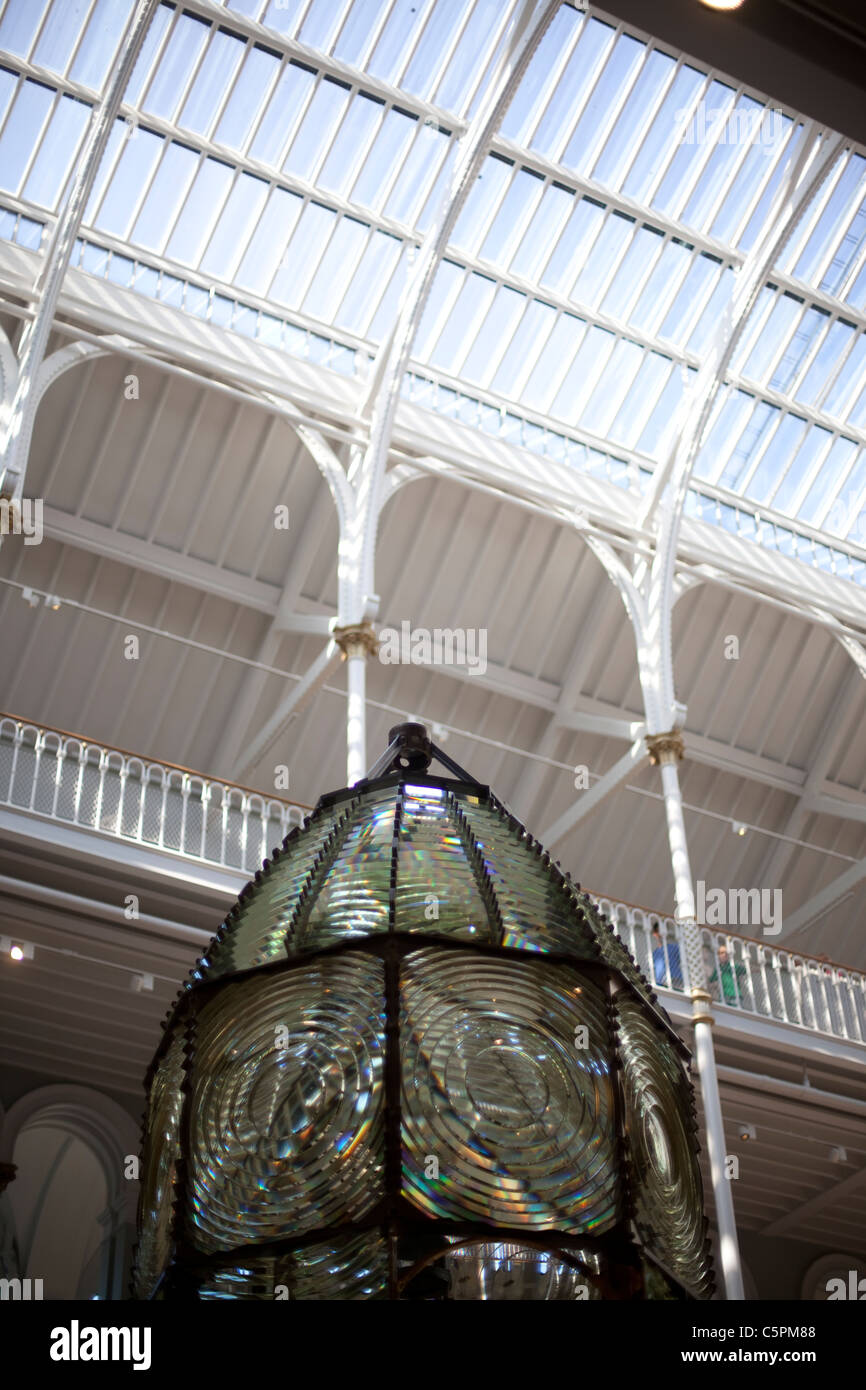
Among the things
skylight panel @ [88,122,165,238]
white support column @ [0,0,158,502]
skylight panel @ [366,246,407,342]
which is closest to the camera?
white support column @ [0,0,158,502]

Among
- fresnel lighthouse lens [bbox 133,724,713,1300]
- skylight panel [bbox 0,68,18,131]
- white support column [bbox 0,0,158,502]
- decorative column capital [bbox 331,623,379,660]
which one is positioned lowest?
fresnel lighthouse lens [bbox 133,724,713,1300]

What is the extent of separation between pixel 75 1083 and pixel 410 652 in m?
6.14

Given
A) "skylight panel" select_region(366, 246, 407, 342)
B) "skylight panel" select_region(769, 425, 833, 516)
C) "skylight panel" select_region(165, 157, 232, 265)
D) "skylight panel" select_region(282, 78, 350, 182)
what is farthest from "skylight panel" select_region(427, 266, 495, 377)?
"skylight panel" select_region(769, 425, 833, 516)

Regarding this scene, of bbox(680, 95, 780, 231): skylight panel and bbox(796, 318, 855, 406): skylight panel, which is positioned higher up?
bbox(680, 95, 780, 231): skylight panel

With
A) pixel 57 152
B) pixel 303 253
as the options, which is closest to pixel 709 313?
pixel 303 253

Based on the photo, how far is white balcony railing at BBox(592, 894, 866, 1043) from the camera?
13.0 metres

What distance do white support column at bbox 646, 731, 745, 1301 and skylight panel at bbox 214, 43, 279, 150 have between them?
23.6 feet

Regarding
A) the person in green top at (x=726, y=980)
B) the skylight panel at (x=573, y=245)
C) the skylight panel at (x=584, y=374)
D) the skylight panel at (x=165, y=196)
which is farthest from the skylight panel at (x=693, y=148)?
the person in green top at (x=726, y=980)

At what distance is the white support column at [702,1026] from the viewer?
1070cm

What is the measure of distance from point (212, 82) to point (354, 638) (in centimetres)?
585

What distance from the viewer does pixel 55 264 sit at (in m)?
13.0

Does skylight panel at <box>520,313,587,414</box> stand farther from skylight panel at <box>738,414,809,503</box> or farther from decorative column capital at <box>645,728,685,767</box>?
decorative column capital at <box>645,728,685,767</box>

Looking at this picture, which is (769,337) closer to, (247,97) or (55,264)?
(247,97)

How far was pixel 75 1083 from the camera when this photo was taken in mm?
12883
